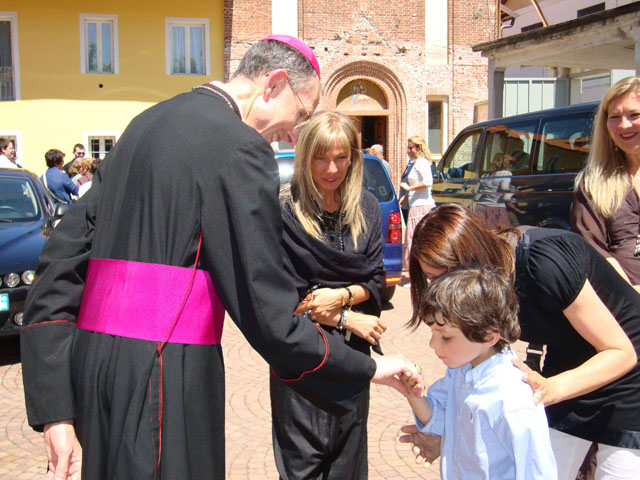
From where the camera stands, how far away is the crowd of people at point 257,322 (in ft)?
5.42

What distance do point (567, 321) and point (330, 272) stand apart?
106cm

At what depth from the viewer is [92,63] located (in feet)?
65.7

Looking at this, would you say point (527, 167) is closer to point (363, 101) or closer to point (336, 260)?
point (336, 260)

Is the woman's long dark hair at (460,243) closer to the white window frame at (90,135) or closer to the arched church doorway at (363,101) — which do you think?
the white window frame at (90,135)

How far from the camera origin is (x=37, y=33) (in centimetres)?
1933

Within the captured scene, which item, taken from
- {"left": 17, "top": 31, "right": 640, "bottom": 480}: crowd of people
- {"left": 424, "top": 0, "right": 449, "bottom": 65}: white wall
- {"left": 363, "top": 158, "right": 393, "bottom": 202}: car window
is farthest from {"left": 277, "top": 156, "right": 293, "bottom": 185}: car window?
{"left": 424, "top": 0, "right": 449, "bottom": 65}: white wall

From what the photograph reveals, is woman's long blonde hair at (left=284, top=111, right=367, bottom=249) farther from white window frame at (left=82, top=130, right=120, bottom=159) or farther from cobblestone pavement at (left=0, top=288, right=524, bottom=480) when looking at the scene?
white window frame at (left=82, top=130, right=120, bottom=159)

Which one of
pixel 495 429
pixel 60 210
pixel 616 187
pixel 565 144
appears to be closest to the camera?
pixel 495 429

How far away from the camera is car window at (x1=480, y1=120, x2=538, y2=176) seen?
825 cm

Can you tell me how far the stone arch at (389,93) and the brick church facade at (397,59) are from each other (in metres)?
0.03

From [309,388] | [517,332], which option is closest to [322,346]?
[309,388]

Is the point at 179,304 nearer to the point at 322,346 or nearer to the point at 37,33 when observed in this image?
the point at 322,346

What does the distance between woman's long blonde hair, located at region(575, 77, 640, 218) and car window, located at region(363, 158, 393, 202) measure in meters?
4.81

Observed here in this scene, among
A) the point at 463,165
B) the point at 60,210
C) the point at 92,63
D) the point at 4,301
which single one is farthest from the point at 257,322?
the point at 92,63
